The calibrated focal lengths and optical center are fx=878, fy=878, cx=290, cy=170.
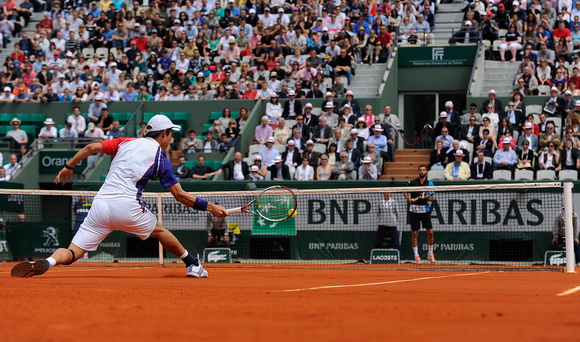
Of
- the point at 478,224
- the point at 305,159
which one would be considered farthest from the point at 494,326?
the point at 305,159

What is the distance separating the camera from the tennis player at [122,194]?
32.7 ft

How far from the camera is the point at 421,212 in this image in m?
18.1

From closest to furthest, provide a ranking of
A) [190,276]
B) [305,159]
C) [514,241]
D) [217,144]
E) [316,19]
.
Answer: [190,276], [514,241], [305,159], [217,144], [316,19]

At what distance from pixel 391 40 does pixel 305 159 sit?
7.10 meters

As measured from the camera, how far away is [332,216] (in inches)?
741

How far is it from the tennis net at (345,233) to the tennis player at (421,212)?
0.24 metres

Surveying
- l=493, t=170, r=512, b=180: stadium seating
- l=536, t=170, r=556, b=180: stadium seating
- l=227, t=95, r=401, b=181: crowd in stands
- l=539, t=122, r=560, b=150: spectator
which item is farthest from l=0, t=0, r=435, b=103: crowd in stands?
l=536, t=170, r=556, b=180: stadium seating

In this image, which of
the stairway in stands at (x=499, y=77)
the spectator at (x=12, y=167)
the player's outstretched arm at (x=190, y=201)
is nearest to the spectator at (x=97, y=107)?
the spectator at (x=12, y=167)

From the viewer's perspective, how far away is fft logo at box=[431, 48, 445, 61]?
25448 mm

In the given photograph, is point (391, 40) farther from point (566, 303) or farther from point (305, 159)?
point (566, 303)

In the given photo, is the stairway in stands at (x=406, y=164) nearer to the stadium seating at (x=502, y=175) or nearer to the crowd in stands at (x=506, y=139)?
the crowd in stands at (x=506, y=139)

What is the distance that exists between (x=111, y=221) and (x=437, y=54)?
1714 centimetres

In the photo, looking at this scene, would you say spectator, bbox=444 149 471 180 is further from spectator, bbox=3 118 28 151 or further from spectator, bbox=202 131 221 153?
spectator, bbox=3 118 28 151

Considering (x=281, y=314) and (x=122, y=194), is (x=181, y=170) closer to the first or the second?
(x=122, y=194)
